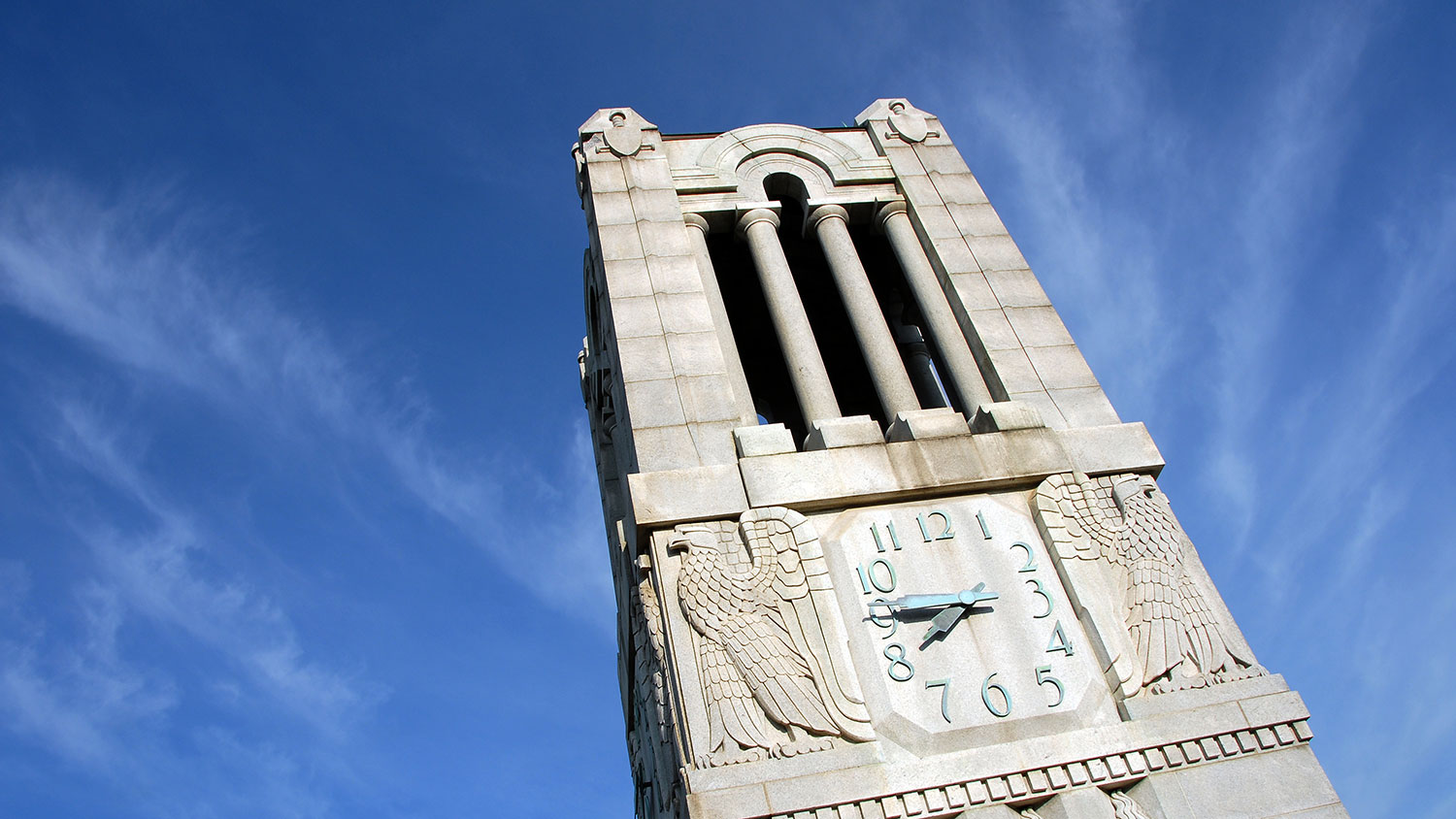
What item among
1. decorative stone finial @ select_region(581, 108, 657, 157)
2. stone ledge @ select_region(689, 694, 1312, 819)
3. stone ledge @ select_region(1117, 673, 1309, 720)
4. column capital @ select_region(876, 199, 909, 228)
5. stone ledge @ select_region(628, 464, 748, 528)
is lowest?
stone ledge @ select_region(689, 694, 1312, 819)

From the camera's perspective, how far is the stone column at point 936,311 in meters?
14.1

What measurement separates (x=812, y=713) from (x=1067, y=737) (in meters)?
2.13

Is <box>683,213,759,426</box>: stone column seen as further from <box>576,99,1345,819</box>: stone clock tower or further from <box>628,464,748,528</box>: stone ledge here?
<box>628,464,748,528</box>: stone ledge

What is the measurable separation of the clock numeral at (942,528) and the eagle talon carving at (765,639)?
1.07 metres

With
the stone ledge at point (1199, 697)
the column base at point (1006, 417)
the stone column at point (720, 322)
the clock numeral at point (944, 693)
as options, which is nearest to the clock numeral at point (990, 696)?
the clock numeral at point (944, 693)

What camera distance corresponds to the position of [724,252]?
1778cm

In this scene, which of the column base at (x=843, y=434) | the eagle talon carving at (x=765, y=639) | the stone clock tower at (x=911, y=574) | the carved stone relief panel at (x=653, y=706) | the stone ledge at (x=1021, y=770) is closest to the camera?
the stone ledge at (x=1021, y=770)

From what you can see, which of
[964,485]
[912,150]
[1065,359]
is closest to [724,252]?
[912,150]

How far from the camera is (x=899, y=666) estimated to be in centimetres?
1077

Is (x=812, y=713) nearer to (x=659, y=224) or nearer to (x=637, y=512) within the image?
(x=637, y=512)

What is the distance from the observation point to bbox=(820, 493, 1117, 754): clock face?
34.3 ft

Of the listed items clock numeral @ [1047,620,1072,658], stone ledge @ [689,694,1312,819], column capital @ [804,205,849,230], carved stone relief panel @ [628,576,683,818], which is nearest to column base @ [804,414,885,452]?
carved stone relief panel @ [628,576,683,818]

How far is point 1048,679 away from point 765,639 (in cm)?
248

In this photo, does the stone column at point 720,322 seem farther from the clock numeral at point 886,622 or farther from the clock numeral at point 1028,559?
the clock numeral at point 1028,559
